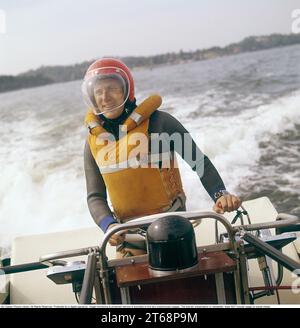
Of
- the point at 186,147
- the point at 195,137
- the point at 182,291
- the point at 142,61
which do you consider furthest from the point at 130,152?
the point at 142,61

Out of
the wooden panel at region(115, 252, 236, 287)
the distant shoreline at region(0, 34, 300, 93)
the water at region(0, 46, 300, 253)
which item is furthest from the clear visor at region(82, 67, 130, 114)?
the distant shoreline at region(0, 34, 300, 93)

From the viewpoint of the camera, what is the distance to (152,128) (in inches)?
73.9

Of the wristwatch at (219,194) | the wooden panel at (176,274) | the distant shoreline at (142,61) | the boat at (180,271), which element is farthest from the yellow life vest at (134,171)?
the distant shoreline at (142,61)

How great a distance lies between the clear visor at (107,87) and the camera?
1810 millimetres

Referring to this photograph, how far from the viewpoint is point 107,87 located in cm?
181

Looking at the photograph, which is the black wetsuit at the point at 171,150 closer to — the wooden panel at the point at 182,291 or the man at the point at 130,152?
the man at the point at 130,152

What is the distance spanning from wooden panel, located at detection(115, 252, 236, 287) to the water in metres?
2.04

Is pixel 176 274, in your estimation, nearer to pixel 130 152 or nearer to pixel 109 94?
pixel 130 152

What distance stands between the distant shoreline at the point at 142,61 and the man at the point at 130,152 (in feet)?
9.29

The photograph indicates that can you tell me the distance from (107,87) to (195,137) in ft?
9.37

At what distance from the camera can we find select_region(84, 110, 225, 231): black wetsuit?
1801mm

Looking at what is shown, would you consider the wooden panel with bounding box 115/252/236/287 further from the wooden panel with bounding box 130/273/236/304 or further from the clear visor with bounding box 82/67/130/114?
the clear visor with bounding box 82/67/130/114
